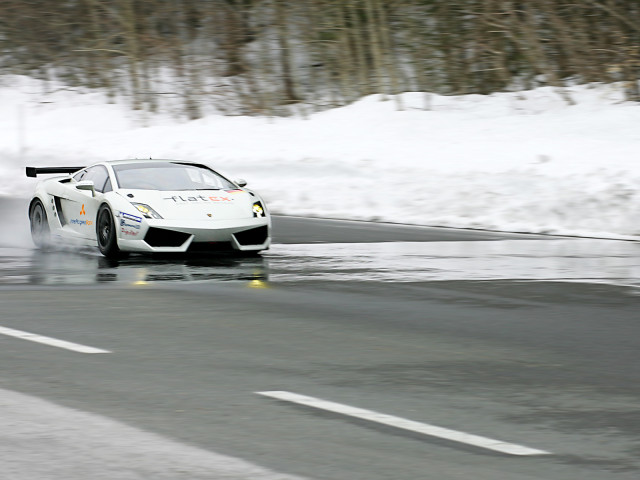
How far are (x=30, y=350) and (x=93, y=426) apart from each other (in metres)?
2.44

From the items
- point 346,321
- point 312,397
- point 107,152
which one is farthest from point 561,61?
point 312,397

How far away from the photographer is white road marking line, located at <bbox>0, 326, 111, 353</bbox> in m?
8.91

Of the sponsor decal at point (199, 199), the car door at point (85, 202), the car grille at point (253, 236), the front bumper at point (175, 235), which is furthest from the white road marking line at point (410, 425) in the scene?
the car door at point (85, 202)

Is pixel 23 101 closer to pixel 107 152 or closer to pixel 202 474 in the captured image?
pixel 107 152

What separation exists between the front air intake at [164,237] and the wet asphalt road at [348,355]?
24 cm

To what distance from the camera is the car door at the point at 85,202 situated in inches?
632

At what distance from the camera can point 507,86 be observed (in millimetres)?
35469

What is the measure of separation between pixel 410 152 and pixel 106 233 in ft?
46.0

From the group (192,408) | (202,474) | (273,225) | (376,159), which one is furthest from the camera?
(376,159)

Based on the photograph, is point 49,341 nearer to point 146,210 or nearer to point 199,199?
point 146,210

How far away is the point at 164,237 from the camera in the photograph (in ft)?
50.0

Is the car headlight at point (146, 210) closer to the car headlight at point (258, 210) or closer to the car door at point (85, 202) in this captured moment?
the car door at point (85, 202)

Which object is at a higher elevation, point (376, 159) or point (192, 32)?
point (192, 32)

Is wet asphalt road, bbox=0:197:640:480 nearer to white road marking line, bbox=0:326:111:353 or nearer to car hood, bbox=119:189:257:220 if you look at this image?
white road marking line, bbox=0:326:111:353
